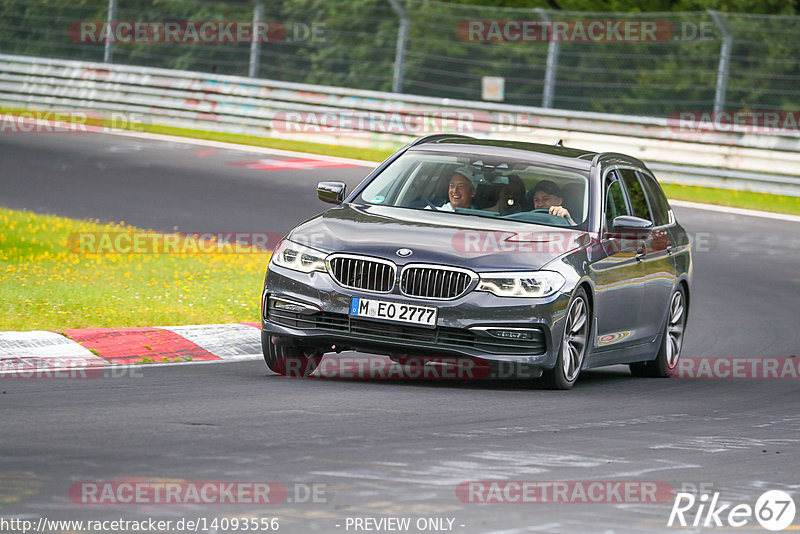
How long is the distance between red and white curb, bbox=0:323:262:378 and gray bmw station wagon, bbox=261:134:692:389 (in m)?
1.09

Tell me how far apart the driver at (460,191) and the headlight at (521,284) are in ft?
4.09

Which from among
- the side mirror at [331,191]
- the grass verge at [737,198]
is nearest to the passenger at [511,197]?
the side mirror at [331,191]

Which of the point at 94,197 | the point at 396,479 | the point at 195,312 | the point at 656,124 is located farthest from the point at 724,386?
the point at 656,124

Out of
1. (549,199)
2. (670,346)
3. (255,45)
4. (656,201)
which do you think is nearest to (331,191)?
(549,199)

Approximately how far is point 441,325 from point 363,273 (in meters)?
0.58

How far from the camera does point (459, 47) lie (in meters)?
27.2

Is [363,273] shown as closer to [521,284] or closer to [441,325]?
[441,325]

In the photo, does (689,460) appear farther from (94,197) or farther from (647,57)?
(647,57)

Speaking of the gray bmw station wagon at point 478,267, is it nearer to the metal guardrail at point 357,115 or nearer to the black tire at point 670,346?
the black tire at point 670,346

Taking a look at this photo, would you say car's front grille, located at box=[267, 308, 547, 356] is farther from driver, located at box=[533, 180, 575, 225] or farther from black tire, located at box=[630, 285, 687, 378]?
black tire, located at box=[630, 285, 687, 378]

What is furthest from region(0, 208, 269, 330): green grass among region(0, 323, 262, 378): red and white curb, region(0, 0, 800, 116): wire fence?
region(0, 0, 800, 116): wire fence

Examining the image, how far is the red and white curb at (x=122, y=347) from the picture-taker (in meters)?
10.2

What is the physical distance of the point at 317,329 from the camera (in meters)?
9.79

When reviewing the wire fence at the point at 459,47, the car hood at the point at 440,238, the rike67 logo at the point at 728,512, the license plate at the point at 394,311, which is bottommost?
the rike67 logo at the point at 728,512
